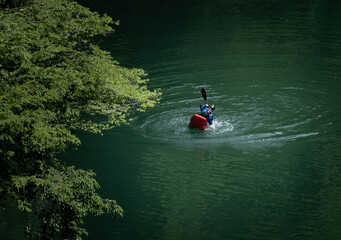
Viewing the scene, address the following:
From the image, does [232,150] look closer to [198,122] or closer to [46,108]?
[198,122]

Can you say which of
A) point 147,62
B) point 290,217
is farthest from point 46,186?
point 147,62

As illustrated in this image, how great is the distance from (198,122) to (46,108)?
6.82m

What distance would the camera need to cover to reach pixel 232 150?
53.7 ft

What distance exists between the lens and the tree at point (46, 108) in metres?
9.63

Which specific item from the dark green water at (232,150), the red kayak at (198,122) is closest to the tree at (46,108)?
the dark green water at (232,150)

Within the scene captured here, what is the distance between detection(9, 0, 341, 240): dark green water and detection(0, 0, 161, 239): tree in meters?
2.73

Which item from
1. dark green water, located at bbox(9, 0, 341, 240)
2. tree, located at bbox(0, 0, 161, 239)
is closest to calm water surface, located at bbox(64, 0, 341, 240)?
dark green water, located at bbox(9, 0, 341, 240)

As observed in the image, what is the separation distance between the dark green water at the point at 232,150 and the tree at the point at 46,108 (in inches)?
107

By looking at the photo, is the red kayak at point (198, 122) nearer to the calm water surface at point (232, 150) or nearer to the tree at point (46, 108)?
the calm water surface at point (232, 150)

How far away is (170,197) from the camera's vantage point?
1427 centimetres

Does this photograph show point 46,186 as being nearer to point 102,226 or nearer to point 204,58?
point 102,226

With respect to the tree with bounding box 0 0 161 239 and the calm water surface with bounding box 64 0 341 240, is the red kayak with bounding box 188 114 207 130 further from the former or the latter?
the tree with bounding box 0 0 161 239

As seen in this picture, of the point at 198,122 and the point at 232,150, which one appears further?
the point at 198,122

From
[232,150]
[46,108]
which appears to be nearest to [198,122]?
[232,150]
